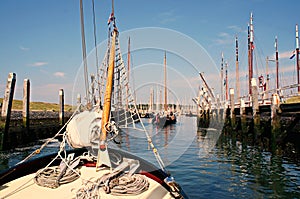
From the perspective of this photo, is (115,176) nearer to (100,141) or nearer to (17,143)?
(100,141)

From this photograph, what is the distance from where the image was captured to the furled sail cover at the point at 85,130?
5348 mm

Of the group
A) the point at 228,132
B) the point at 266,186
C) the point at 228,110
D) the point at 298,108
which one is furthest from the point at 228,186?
the point at 228,110

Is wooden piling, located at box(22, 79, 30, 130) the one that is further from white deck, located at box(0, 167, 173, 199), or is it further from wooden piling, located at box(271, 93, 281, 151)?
wooden piling, located at box(271, 93, 281, 151)

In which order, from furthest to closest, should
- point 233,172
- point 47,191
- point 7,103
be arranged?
point 7,103 < point 233,172 < point 47,191

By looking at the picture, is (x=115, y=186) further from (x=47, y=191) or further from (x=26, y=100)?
(x=26, y=100)

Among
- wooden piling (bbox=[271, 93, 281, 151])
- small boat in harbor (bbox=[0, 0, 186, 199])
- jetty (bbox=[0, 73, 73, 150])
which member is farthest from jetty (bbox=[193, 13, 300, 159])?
jetty (bbox=[0, 73, 73, 150])

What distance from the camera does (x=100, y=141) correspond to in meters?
5.09

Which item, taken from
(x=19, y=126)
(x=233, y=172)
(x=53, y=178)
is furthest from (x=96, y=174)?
(x=19, y=126)

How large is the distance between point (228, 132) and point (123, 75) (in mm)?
19628

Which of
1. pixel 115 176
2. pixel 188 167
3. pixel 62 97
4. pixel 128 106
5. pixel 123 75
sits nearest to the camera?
pixel 115 176

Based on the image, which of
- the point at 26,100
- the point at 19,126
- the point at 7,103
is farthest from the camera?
the point at 19,126

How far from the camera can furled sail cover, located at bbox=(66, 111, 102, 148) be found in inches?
211

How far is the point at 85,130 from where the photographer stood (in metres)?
5.35

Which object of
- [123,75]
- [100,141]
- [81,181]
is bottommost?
[81,181]
